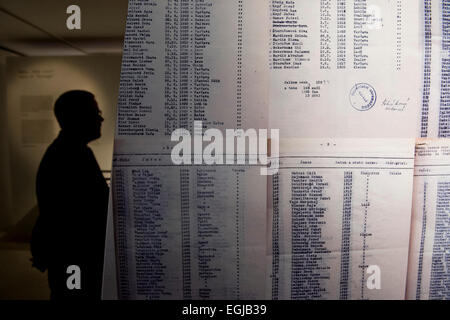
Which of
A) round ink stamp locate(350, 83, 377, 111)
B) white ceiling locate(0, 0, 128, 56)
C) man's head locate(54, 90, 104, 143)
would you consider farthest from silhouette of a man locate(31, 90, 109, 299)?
round ink stamp locate(350, 83, 377, 111)

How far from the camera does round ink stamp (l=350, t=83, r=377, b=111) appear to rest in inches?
32.5

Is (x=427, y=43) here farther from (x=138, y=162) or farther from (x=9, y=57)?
(x=9, y=57)

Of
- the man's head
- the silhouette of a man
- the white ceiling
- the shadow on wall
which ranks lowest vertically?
the shadow on wall

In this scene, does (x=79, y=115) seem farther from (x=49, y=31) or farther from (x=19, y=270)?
(x=19, y=270)

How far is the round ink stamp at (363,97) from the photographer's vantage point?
2.71 ft

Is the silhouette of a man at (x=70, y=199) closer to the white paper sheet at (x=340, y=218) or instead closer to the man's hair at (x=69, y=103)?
the man's hair at (x=69, y=103)

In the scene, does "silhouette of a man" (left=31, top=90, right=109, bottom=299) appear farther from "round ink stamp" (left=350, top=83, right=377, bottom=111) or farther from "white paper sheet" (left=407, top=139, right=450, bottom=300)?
"white paper sheet" (left=407, top=139, right=450, bottom=300)

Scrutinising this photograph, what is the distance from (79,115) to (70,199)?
221 millimetres

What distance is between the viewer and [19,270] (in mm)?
797

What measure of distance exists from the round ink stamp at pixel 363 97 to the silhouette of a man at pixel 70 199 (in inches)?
26.8

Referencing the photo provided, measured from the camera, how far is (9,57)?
29.5 inches

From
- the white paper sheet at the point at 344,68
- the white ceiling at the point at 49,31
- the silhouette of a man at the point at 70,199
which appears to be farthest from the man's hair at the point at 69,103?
the white paper sheet at the point at 344,68

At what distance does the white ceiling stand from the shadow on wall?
1.47 ft
